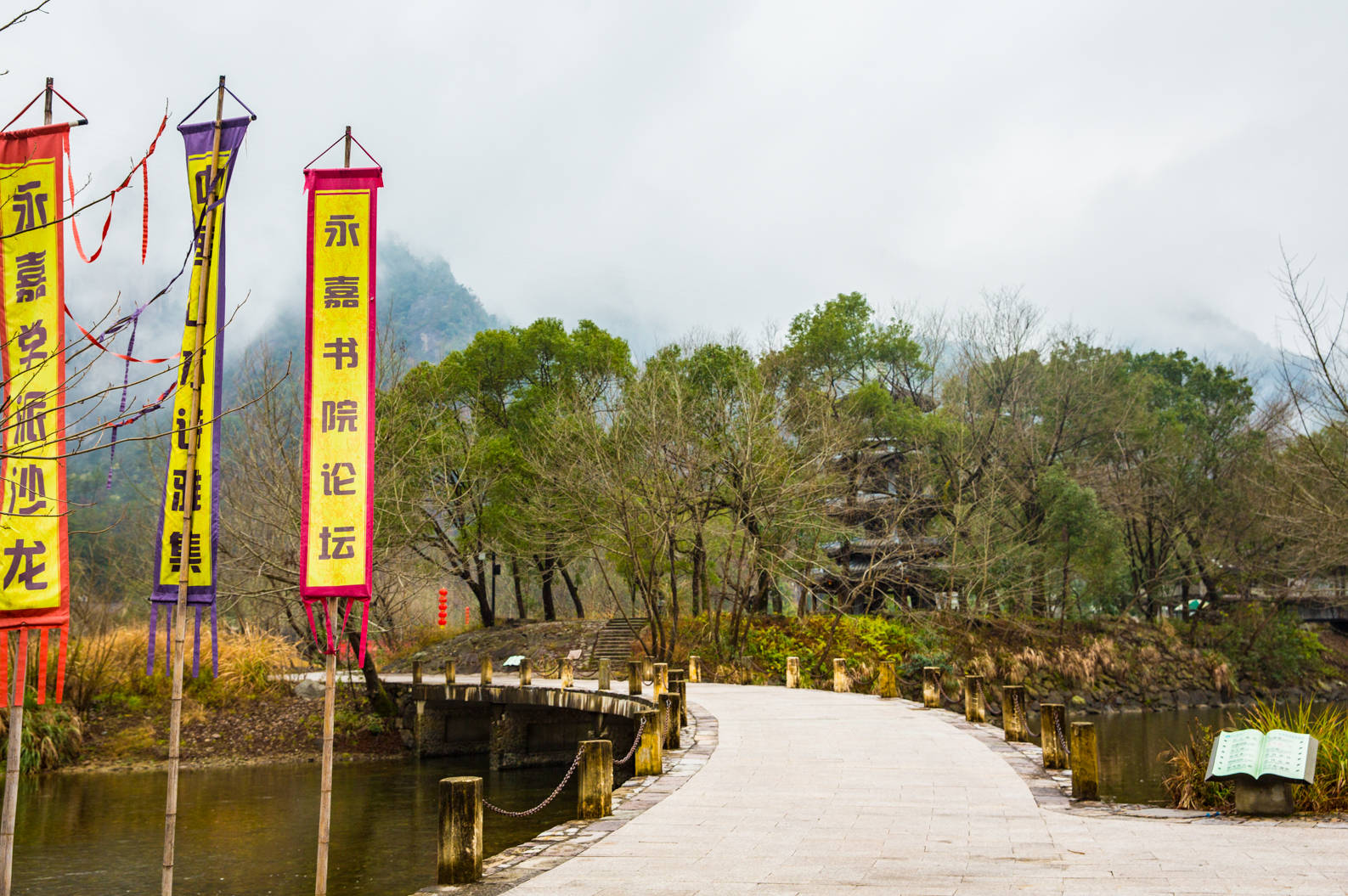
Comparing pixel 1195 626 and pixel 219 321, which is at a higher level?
pixel 219 321

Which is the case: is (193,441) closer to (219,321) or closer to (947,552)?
(219,321)

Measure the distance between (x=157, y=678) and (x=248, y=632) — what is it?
362 cm

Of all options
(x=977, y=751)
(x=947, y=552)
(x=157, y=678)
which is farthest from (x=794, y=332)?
(x=977, y=751)

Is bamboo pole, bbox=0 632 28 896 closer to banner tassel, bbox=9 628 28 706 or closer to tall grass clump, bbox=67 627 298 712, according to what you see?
banner tassel, bbox=9 628 28 706

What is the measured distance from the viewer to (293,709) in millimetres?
25469

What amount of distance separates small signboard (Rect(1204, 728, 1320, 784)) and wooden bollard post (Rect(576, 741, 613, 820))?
5.27 m

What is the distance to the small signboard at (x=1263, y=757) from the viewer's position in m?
8.84

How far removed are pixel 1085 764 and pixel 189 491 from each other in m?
8.09

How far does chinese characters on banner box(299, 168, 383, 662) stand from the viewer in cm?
780

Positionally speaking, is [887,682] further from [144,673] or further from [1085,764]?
[144,673]

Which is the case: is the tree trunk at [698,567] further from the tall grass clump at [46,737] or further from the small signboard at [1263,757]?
the small signboard at [1263,757]

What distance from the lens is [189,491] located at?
7.82m

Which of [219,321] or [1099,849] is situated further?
[219,321]

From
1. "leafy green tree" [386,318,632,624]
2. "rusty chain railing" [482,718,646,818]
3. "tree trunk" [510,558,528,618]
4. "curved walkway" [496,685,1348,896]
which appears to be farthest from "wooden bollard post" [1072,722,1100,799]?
"tree trunk" [510,558,528,618]
